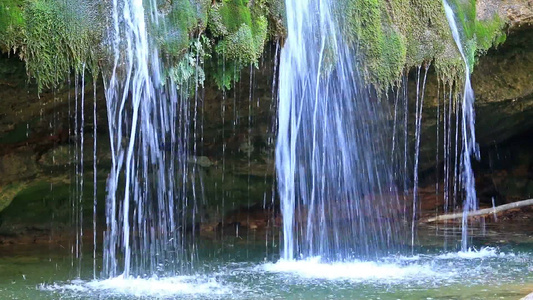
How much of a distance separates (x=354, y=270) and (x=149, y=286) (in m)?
2.59

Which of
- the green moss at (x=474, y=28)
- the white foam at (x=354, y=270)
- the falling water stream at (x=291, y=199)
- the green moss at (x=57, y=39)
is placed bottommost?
the white foam at (x=354, y=270)

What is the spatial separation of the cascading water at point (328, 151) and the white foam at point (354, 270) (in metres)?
0.69

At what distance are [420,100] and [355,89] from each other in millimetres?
2060

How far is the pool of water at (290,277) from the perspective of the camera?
685 centimetres

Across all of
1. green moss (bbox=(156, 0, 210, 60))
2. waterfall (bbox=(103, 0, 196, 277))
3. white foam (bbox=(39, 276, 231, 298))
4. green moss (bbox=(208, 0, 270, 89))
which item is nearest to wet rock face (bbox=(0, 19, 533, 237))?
waterfall (bbox=(103, 0, 196, 277))

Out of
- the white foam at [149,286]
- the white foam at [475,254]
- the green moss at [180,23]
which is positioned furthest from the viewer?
the white foam at [475,254]

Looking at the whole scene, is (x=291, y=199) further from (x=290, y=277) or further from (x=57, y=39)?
(x=57, y=39)

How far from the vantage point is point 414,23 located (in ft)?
29.6

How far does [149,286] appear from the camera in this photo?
24.1 ft

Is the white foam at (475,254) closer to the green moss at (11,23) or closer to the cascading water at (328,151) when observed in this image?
the cascading water at (328,151)

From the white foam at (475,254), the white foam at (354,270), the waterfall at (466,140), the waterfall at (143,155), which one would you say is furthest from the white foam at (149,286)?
the waterfall at (466,140)

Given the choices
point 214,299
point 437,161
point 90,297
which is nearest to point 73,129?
point 90,297

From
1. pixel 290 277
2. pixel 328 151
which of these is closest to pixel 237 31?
pixel 290 277

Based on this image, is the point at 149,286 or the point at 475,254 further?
the point at 475,254
